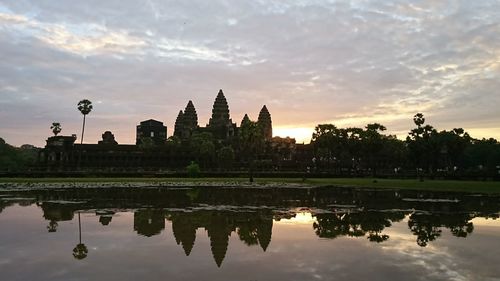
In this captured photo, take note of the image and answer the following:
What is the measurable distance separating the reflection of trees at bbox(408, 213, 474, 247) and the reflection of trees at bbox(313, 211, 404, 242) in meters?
1.03

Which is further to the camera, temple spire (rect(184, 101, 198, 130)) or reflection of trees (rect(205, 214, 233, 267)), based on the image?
temple spire (rect(184, 101, 198, 130))

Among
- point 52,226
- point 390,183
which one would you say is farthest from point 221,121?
point 52,226

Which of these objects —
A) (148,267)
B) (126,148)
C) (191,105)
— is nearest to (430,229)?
(148,267)

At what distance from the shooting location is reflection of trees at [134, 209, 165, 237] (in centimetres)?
1744

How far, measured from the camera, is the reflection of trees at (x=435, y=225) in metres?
17.0

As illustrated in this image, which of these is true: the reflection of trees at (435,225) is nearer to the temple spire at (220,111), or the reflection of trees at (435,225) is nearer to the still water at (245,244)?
the still water at (245,244)

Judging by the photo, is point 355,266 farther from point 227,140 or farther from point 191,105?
point 191,105

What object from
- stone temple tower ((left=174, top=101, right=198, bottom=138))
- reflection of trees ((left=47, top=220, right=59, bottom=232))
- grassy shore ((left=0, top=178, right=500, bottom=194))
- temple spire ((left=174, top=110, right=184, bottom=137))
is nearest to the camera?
reflection of trees ((left=47, top=220, right=59, bottom=232))

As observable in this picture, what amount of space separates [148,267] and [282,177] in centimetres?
7087

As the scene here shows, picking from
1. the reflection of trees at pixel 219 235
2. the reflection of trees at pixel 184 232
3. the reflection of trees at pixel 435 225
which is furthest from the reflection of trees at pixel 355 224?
the reflection of trees at pixel 184 232

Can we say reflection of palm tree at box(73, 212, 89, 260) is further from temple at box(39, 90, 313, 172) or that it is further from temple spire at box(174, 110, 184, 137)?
temple spire at box(174, 110, 184, 137)

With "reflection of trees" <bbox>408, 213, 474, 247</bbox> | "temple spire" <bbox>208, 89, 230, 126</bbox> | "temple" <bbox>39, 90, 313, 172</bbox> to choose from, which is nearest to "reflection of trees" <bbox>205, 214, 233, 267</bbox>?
"reflection of trees" <bbox>408, 213, 474, 247</bbox>

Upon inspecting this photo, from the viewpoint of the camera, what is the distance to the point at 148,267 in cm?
1138

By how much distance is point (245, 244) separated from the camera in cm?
1489
